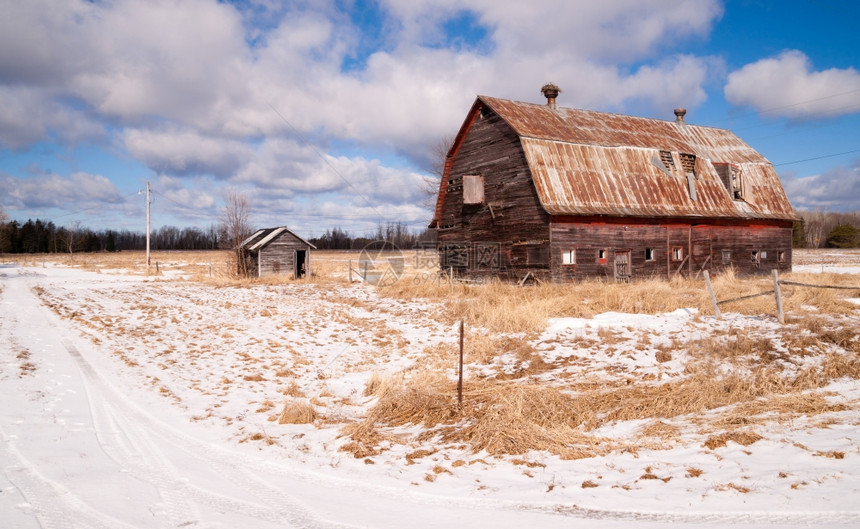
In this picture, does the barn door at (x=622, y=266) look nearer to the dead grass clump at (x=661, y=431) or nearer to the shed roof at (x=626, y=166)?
the shed roof at (x=626, y=166)

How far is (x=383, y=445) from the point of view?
229 inches

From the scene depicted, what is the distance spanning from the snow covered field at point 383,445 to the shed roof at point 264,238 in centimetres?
2023

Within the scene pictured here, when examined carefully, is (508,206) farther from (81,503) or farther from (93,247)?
(93,247)

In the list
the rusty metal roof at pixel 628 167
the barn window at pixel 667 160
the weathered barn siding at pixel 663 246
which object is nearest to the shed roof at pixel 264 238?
the rusty metal roof at pixel 628 167

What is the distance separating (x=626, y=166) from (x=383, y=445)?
20606mm

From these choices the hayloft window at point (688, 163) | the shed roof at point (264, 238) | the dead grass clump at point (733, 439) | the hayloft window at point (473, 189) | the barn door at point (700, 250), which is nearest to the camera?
the dead grass clump at point (733, 439)

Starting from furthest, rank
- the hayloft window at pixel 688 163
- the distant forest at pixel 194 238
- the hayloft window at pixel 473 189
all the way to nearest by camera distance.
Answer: the distant forest at pixel 194 238 < the hayloft window at pixel 688 163 < the hayloft window at pixel 473 189

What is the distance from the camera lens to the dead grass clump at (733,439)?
509 centimetres

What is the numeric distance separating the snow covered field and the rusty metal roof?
34.6 ft

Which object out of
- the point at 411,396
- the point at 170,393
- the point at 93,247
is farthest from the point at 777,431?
the point at 93,247

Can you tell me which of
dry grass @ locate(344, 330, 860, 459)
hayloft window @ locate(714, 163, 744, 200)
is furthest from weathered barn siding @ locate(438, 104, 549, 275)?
dry grass @ locate(344, 330, 860, 459)

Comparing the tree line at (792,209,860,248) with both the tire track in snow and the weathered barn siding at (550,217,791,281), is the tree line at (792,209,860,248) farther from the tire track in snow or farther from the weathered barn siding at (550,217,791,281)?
the tire track in snow

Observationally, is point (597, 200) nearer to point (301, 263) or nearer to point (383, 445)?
point (383, 445)

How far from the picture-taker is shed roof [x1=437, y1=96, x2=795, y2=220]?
68.7 feet
